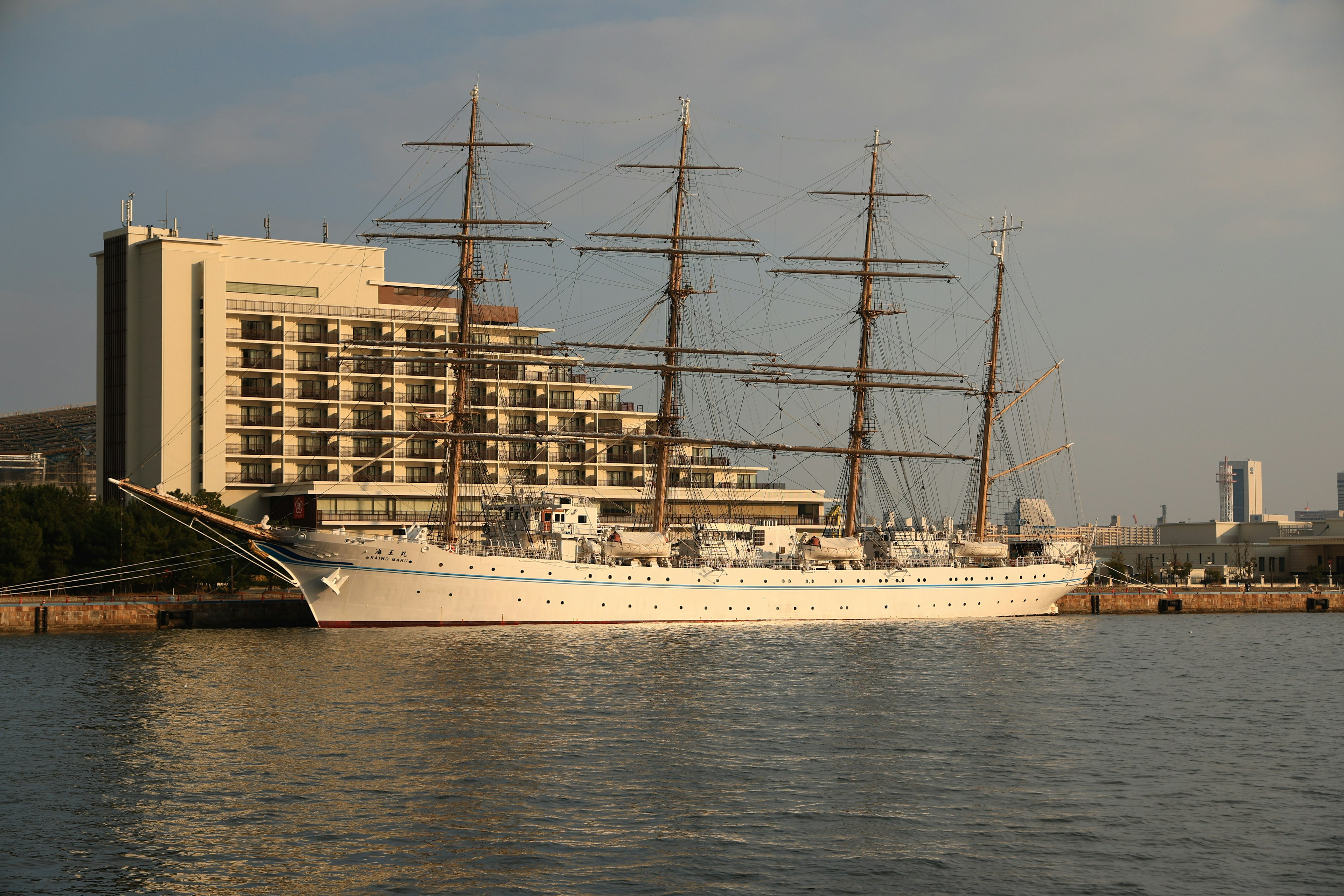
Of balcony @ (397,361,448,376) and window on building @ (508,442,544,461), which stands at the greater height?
balcony @ (397,361,448,376)

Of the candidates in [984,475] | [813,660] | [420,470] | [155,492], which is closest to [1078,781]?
[813,660]

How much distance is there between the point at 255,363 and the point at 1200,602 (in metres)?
71.3

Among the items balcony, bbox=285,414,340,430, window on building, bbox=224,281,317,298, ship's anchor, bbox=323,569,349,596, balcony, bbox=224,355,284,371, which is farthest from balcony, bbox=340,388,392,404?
ship's anchor, bbox=323,569,349,596

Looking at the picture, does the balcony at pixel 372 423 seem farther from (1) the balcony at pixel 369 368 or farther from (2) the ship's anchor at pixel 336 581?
(2) the ship's anchor at pixel 336 581

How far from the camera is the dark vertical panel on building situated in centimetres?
8906

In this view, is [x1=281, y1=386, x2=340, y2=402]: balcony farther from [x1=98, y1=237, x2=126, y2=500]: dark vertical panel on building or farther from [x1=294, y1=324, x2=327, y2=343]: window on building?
[x1=98, y1=237, x2=126, y2=500]: dark vertical panel on building

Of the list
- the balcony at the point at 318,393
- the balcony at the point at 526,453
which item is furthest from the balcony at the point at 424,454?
the balcony at the point at 318,393

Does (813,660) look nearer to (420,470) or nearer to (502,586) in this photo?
(502,586)

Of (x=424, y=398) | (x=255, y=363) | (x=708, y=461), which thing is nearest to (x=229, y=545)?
(x=255, y=363)

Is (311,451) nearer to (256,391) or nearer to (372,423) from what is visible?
(372,423)

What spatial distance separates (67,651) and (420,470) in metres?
47.4

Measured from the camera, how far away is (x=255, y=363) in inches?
3561

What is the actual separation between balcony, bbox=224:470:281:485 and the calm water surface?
45.3 m

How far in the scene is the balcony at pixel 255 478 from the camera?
8956cm
